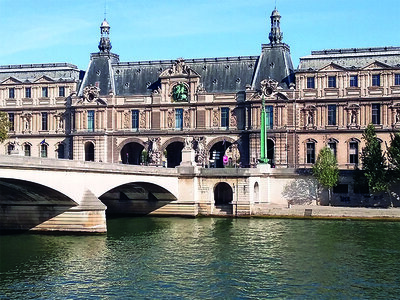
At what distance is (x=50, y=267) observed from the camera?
5125 cm

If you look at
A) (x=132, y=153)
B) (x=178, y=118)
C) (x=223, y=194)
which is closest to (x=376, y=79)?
(x=223, y=194)

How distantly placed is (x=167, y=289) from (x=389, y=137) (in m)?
66.4

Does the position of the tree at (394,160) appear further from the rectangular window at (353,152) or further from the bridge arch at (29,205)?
the bridge arch at (29,205)

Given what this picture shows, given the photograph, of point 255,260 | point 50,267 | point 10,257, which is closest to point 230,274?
point 255,260

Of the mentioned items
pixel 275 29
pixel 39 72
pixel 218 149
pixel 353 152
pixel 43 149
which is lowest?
pixel 353 152

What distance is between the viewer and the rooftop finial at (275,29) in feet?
372

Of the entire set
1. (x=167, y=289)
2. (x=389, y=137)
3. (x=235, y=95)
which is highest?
(x=235, y=95)

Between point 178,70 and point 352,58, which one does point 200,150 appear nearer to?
point 178,70

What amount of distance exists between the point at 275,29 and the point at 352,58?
13898 millimetres

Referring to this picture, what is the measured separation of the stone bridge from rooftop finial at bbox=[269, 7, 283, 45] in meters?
25.2

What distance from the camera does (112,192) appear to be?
302 ft

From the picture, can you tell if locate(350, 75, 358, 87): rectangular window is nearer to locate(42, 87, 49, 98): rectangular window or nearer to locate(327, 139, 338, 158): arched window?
locate(327, 139, 338, 158): arched window

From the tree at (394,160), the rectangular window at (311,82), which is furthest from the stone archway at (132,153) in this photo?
the tree at (394,160)

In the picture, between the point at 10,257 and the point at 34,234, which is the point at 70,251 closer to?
the point at 10,257
